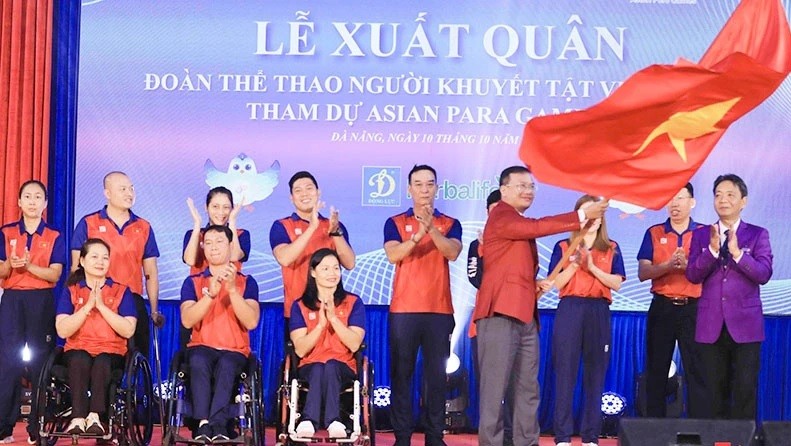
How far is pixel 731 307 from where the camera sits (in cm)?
569

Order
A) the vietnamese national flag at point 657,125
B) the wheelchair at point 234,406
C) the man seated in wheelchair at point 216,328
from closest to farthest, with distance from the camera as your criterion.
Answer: the vietnamese national flag at point 657,125
the wheelchair at point 234,406
the man seated in wheelchair at point 216,328

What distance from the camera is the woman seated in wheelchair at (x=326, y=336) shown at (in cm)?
559

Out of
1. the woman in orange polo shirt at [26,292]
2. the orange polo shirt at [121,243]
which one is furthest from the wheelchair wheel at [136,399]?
the woman in orange polo shirt at [26,292]

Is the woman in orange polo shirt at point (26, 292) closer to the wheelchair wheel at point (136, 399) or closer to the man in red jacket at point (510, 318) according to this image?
the wheelchair wheel at point (136, 399)

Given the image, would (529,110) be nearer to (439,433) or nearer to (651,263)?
(651,263)

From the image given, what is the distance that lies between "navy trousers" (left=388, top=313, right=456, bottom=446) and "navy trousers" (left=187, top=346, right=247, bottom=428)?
2.73ft

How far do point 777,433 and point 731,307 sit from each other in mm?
1320

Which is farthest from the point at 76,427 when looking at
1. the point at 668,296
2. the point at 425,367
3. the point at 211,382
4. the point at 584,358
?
the point at 668,296

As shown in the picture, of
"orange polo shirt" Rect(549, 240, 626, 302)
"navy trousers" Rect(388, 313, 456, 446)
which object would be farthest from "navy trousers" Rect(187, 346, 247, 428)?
"orange polo shirt" Rect(549, 240, 626, 302)

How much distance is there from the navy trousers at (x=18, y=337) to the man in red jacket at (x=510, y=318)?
2287 mm

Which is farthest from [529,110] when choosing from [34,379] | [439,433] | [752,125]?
[34,379]

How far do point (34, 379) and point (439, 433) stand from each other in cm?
198

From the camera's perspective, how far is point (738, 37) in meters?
5.11

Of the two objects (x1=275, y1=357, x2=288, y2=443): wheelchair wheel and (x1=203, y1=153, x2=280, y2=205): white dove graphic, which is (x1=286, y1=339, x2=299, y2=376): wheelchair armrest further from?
(x1=203, y1=153, x2=280, y2=205): white dove graphic
